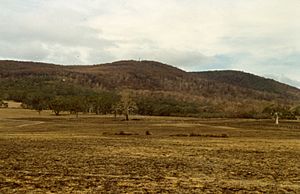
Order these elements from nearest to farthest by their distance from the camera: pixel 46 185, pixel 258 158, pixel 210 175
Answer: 1. pixel 46 185
2. pixel 210 175
3. pixel 258 158

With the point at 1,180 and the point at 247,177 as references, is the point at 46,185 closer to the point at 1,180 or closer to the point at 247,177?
the point at 1,180

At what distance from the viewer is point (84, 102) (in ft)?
648

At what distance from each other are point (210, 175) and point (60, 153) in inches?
701

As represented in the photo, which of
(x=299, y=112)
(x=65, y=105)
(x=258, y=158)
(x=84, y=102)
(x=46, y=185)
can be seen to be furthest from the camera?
(x=84, y=102)

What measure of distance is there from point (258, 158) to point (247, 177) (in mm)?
12808

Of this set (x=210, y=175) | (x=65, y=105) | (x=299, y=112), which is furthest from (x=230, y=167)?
(x=65, y=105)

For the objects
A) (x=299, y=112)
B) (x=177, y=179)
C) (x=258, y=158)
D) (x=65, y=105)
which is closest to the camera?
(x=177, y=179)

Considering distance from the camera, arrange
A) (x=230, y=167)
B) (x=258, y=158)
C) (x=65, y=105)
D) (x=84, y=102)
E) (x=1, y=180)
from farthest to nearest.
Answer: (x=84, y=102)
(x=65, y=105)
(x=258, y=158)
(x=230, y=167)
(x=1, y=180)

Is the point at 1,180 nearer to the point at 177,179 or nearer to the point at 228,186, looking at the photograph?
the point at 177,179

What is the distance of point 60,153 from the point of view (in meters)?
43.5

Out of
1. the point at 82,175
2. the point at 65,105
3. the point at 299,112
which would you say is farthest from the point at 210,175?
the point at 65,105

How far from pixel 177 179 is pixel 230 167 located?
8.19 meters

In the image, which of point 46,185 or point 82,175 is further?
point 82,175

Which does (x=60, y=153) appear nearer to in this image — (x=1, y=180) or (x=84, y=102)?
(x=1, y=180)
